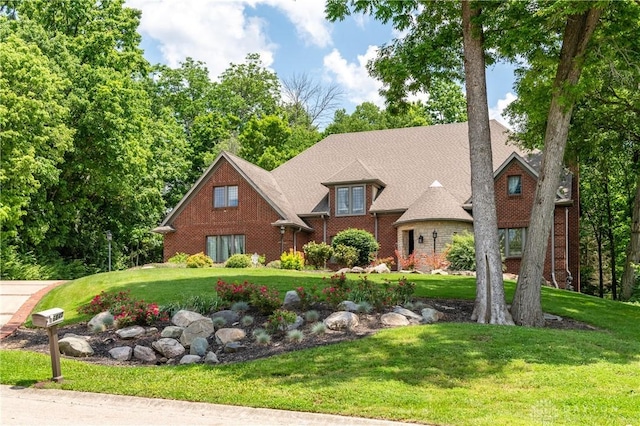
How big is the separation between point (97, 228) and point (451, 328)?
104 ft

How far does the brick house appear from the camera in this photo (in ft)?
88.4

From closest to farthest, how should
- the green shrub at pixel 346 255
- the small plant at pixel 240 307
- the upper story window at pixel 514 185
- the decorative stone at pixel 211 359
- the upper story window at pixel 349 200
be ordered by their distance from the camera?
the decorative stone at pixel 211 359 < the small plant at pixel 240 307 < the green shrub at pixel 346 255 < the upper story window at pixel 514 185 < the upper story window at pixel 349 200

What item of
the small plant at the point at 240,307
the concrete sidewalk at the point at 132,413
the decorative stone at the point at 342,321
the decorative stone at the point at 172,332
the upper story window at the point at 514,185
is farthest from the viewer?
the upper story window at the point at 514,185

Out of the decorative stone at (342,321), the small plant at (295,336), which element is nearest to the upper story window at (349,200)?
the decorative stone at (342,321)

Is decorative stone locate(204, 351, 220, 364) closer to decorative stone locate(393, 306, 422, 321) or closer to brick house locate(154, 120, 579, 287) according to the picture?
decorative stone locate(393, 306, 422, 321)

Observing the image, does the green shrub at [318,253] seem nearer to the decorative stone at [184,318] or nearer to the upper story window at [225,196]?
the upper story window at [225,196]

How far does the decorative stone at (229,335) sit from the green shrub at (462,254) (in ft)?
48.6

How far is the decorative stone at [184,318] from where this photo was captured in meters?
12.1

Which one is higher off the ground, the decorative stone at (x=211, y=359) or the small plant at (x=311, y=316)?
the small plant at (x=311, y=316)

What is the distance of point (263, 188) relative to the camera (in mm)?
30453

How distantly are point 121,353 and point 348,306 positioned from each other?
14.8 feet

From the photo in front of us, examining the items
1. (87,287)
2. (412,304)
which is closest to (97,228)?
(87,287)

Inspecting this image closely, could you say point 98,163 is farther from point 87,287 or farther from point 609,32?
point 609,32

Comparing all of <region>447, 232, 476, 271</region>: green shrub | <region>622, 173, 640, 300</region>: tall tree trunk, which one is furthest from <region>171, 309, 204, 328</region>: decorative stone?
<region>622, 173, 640, 300</region>: tall tree trunk
